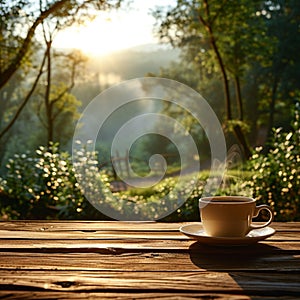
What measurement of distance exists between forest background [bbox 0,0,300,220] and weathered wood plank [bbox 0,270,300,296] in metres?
→ 2.96

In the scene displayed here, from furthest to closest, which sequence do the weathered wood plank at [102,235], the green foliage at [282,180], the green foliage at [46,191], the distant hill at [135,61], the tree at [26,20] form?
the distant hill at [135,61]
the tree at [26,20]
the green foliage at [46,191]
the green foliage at [282,180]
the weathered wood plank at [102,235]

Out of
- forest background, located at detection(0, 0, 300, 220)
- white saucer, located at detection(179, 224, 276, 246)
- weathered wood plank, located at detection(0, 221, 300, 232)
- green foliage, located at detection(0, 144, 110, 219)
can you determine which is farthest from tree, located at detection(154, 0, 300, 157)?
white saucer, located at detection(179, 224, 276, 246)

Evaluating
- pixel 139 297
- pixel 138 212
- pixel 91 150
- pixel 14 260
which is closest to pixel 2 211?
pixel 91 150

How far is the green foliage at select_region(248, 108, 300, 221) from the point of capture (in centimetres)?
369

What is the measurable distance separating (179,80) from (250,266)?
1476cm

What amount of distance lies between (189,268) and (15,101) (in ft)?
57.6

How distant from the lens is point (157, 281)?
2.66 ft

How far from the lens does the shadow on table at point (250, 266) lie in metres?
0.78

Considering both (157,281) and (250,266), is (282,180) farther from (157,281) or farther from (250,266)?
(157,281)

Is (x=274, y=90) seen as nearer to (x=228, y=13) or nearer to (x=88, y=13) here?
(x=228, y=13)

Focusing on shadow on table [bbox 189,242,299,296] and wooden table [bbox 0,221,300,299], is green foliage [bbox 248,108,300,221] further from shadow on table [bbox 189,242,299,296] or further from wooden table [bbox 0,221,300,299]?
shadow on table [bbox 189,242,299,296]

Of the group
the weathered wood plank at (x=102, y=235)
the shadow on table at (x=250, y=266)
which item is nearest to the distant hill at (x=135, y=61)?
the weathered wood plank at (x=102, y=235)

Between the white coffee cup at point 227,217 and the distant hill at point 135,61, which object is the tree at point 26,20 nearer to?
the white coffee cup at point 227,217

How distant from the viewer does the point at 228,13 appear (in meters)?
6.80
